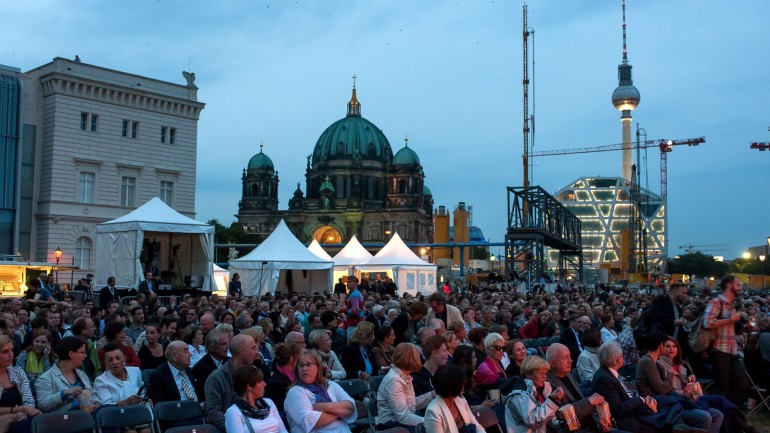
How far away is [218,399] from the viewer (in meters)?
7.15

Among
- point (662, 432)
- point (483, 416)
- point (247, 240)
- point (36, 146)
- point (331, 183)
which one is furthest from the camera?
point (331, 183)

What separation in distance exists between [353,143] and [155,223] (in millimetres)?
90801

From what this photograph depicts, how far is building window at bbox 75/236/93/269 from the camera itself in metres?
44.3

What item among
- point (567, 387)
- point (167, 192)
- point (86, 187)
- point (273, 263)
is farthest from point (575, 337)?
point (167, 192)

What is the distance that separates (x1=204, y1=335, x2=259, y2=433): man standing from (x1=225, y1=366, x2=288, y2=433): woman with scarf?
740 millimetres

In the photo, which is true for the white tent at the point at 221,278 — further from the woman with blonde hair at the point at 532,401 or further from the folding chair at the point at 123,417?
the woman with blonde hair at the point at 532,401

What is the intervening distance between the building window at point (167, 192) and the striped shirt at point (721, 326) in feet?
138

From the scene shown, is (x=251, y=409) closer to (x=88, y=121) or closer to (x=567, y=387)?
(x=567, y=387)

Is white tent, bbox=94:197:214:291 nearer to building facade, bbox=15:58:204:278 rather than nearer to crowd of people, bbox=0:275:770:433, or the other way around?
crowd of people, bbox=0:275:770:433

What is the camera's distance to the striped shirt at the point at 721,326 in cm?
959

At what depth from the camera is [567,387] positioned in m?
7.43

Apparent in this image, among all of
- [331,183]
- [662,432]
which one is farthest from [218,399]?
[331,183]

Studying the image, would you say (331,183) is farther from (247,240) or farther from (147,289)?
(147,289)

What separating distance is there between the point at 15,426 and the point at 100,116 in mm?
41810
